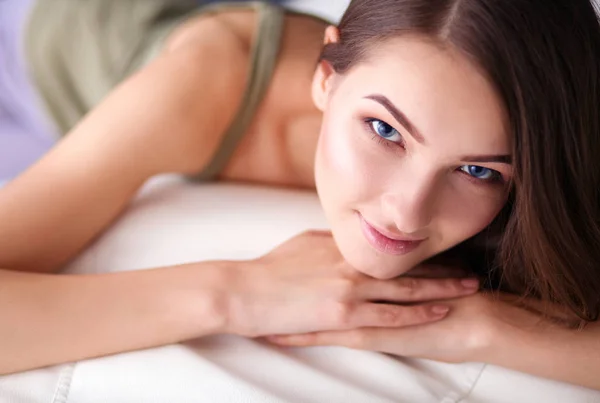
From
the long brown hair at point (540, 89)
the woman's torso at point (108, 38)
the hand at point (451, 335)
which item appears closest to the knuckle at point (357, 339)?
the hand at point (451, 335)

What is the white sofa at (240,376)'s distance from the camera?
39.8 inches

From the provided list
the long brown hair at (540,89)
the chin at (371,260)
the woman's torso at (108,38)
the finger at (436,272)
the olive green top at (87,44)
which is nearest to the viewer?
the long brown hair at (540,89)

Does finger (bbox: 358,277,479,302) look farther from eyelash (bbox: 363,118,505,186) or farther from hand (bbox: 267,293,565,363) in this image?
eyelash (bbox: 363,118,505,186)

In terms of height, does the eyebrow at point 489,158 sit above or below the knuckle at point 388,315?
above

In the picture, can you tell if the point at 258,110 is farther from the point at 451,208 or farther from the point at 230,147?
the point at 451,208

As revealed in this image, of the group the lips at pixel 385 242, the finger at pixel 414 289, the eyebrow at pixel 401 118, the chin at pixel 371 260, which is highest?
the eyebrow at pixel 401 118

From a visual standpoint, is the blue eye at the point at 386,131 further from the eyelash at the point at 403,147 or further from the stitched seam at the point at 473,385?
the stitched seam at the point at 473,385

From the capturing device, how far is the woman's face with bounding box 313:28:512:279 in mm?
Answer: 863

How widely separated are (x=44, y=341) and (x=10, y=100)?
94 cm

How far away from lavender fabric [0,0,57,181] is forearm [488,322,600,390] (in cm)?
119

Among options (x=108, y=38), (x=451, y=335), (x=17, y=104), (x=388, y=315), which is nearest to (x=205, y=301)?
(x=388, y=315)

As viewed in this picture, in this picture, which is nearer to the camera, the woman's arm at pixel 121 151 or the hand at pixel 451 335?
the hand at pixel 451 335

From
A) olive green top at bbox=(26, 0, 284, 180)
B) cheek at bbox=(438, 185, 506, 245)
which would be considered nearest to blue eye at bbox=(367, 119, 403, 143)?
cheek at bbox=(438, 185, 506, 245)

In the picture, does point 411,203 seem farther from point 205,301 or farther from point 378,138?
point 205,301
